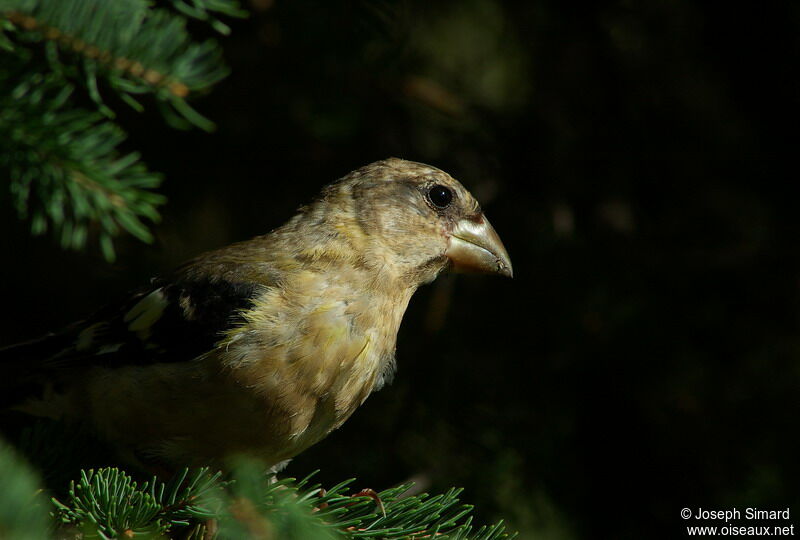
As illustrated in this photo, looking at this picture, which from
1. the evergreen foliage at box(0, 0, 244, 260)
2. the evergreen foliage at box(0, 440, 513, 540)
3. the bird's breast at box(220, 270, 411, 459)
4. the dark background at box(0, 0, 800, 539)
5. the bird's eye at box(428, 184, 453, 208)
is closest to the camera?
the evergreen foliage at box(0, 440, 513, 540)

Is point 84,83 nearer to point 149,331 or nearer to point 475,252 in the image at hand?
point 149,331

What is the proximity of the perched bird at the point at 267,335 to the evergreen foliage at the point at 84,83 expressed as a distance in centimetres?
56

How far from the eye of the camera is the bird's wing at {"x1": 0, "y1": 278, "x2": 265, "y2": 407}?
3.45m

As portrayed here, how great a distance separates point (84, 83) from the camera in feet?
10.7

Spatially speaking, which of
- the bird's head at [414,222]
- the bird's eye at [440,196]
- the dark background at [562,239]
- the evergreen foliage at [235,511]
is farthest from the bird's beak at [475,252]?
the evergreen foliage at [235,511]

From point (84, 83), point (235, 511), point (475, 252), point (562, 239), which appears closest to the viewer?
point (235, 511)

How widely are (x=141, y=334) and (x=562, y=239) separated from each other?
7.60 feet

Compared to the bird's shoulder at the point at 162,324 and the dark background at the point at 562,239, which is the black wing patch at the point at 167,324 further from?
the dark background at the point at 562,239

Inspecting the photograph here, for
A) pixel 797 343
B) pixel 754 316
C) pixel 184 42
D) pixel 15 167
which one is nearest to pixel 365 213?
pixel 184 42

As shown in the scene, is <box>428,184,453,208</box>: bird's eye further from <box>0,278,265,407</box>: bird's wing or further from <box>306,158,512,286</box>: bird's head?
<box>0,278,265,407</box>: bird's wing

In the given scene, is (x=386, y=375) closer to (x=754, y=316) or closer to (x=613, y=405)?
(x=613, y=405)

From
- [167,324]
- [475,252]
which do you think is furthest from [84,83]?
[475,252]

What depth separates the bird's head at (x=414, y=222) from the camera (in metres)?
3.80

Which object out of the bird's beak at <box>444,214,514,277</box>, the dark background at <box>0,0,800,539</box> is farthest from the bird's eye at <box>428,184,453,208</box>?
the dark background at <box>0,0,800,539</box>
